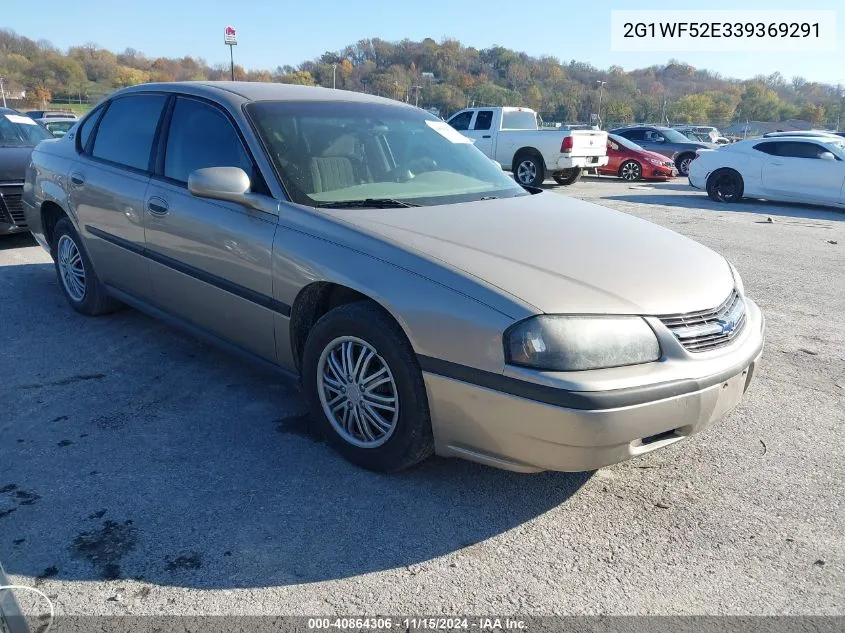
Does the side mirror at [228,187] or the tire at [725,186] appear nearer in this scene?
the side mirror at [228,187]

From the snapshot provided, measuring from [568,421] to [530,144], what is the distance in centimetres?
1383

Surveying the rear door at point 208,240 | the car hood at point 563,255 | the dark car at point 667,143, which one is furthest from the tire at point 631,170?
the rear door at point 208,240

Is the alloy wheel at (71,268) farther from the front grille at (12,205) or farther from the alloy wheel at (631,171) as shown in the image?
the alloy wheel at (631,171)

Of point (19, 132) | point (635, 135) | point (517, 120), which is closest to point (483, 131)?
point (517, 120)

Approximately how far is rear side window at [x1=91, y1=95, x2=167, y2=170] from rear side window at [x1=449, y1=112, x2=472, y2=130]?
1305cm

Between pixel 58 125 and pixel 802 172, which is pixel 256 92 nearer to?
pixel 802 172

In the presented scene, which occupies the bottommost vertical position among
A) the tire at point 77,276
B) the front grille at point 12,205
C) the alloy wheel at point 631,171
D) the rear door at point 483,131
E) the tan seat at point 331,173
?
the tire at point 77,276

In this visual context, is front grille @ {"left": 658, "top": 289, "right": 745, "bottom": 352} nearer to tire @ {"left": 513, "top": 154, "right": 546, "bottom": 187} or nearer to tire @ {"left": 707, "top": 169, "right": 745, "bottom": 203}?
tire @ {"left": 707, "top": 169, "right": 745, "bottom": 203}

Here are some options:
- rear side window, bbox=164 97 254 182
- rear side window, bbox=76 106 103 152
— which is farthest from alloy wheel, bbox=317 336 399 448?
rear side window, bbox=76 106 103 152

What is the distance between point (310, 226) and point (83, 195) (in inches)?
92.9

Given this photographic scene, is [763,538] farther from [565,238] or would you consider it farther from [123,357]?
[123,357]

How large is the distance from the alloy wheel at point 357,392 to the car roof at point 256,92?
158cm

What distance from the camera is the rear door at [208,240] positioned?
3.26 metres

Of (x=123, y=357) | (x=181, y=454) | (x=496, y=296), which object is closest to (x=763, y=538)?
(x=496, y=296)
